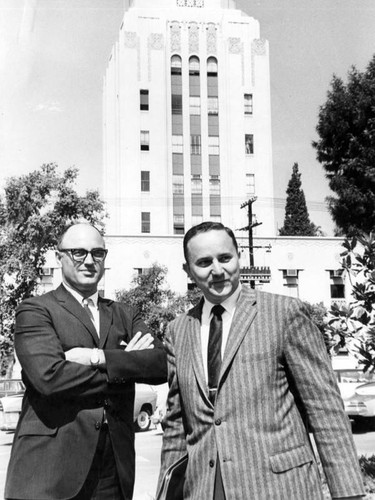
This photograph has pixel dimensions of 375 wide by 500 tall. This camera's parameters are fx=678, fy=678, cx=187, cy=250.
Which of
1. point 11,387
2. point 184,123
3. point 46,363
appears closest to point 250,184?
point 184,123

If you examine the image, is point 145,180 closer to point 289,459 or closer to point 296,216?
point 296,216

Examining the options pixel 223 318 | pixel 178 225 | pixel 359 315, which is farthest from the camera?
pixel 178 225

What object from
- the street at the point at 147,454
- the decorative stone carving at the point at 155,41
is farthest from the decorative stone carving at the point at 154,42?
the street at the point at 147,454

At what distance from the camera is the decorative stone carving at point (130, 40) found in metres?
57.8

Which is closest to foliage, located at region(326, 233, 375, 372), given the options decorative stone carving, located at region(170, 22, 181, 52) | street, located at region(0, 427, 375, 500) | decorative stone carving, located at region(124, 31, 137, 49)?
street, located at region(0, 427, 375, 500)

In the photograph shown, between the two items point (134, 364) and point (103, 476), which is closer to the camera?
point (103, 476)

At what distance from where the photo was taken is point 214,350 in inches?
Result: 112

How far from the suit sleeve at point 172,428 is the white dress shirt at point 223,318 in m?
0.21

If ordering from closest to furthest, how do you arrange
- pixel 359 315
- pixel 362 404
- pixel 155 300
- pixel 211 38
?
pixel 359 315, pixel 362 404, pixel 155 300, pixel 211 38

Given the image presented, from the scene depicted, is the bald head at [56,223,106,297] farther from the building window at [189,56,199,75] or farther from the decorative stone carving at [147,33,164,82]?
the building window at [189,56,199,75]

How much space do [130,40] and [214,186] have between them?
47.2ft

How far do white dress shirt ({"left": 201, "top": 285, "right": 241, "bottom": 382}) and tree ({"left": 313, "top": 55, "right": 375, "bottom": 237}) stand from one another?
51.1 feet

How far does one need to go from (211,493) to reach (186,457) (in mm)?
267

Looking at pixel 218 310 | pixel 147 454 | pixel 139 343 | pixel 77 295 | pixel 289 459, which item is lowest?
pixel 147 454
